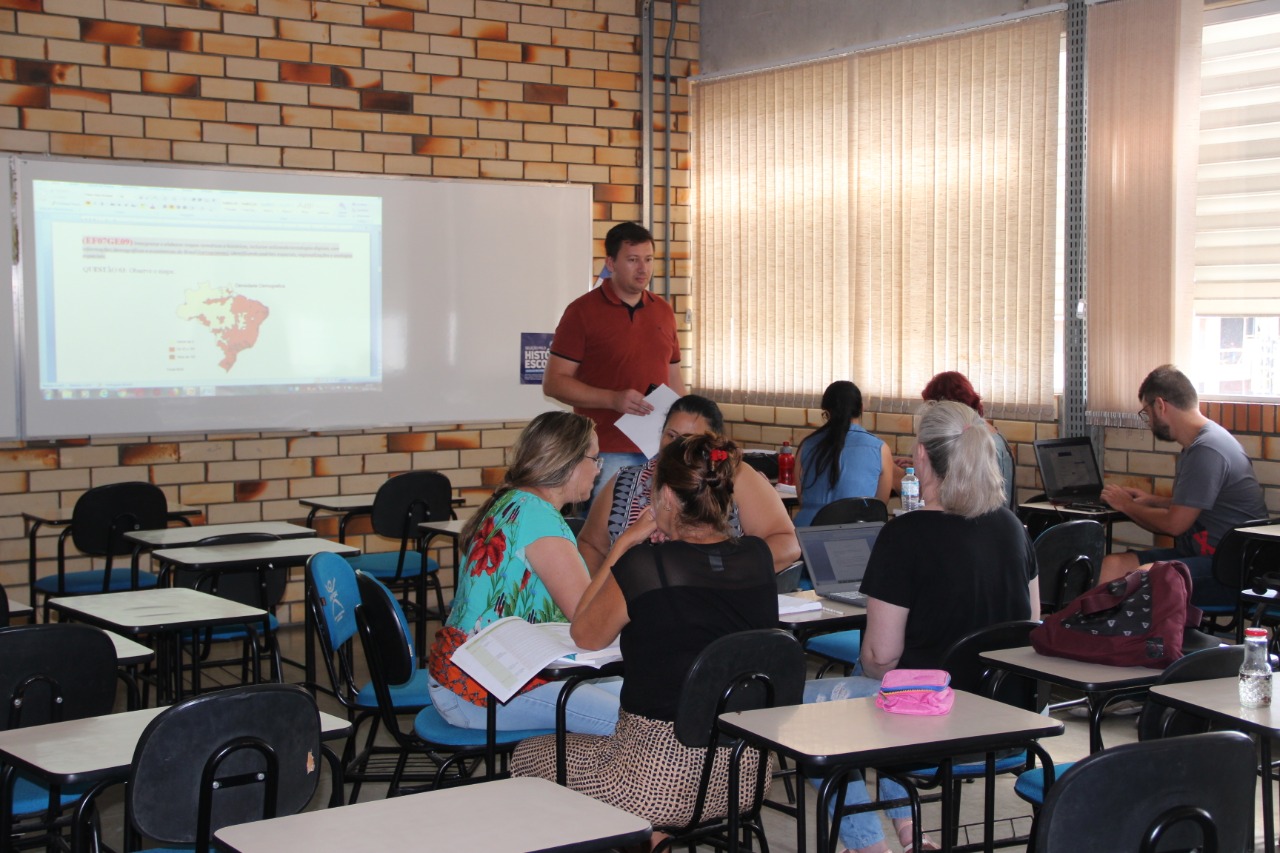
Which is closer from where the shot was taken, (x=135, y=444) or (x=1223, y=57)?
(x=1223, y=57)

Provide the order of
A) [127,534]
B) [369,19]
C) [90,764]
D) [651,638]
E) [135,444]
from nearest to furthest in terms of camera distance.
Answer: [90,764]
[651,638]
[127,534]
[135,444]
[369,19]

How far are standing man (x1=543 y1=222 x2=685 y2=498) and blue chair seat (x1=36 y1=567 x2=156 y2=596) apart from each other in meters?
1.86

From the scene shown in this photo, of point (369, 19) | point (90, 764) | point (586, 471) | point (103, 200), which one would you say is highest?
point (369, 19)

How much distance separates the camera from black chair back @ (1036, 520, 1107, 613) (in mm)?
4355

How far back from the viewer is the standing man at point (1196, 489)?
4957mm

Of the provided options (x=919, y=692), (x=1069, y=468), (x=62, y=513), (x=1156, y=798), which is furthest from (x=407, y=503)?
(x=1156, y=798)

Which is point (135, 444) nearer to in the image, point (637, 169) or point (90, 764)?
point (637, 169)

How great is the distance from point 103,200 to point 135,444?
44.6 inches

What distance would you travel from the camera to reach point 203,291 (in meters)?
6.35

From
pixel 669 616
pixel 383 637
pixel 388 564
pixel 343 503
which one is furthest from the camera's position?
pixel 343 503

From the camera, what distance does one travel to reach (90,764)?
2221mm

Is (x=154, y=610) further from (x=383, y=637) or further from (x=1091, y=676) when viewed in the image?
(x=1091, y=676)

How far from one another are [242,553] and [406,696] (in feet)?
4.44

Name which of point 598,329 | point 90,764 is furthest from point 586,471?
point 598,329
